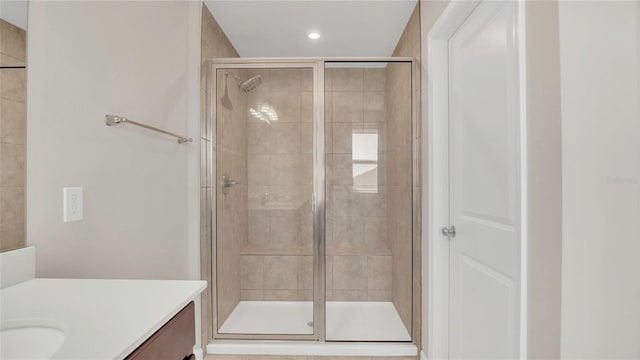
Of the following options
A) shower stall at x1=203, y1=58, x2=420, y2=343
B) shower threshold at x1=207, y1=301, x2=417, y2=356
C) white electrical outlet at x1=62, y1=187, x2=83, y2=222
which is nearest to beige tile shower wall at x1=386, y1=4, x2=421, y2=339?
shower stall at x1=203, y1=58, x2=420, y2=343

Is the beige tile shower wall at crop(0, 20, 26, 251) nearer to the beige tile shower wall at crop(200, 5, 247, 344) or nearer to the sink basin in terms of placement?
the sink basin

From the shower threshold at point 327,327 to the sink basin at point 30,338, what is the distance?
5.61ft

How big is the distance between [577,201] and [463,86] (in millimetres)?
965

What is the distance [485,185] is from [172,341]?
1.37m

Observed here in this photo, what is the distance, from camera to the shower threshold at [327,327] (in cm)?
217

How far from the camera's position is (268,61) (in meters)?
2.23

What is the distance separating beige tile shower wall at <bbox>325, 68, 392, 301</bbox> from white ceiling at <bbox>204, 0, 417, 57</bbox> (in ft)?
1.45

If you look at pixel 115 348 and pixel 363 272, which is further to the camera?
pixel 363 272

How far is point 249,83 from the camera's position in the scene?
228cm

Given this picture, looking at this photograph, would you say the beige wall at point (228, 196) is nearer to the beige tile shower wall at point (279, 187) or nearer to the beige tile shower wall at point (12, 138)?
the beige tile shower wall at point (279, 187)

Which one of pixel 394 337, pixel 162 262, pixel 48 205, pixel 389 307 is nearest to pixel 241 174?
pixel 162 262

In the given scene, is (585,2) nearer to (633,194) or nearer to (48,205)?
(633,194)

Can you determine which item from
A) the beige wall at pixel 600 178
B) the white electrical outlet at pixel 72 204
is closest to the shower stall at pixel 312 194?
the white electrical outlet at pixel 72 204

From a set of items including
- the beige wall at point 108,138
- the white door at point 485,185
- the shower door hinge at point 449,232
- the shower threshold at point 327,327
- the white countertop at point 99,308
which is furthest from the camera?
the shower threshold at point 327,327
